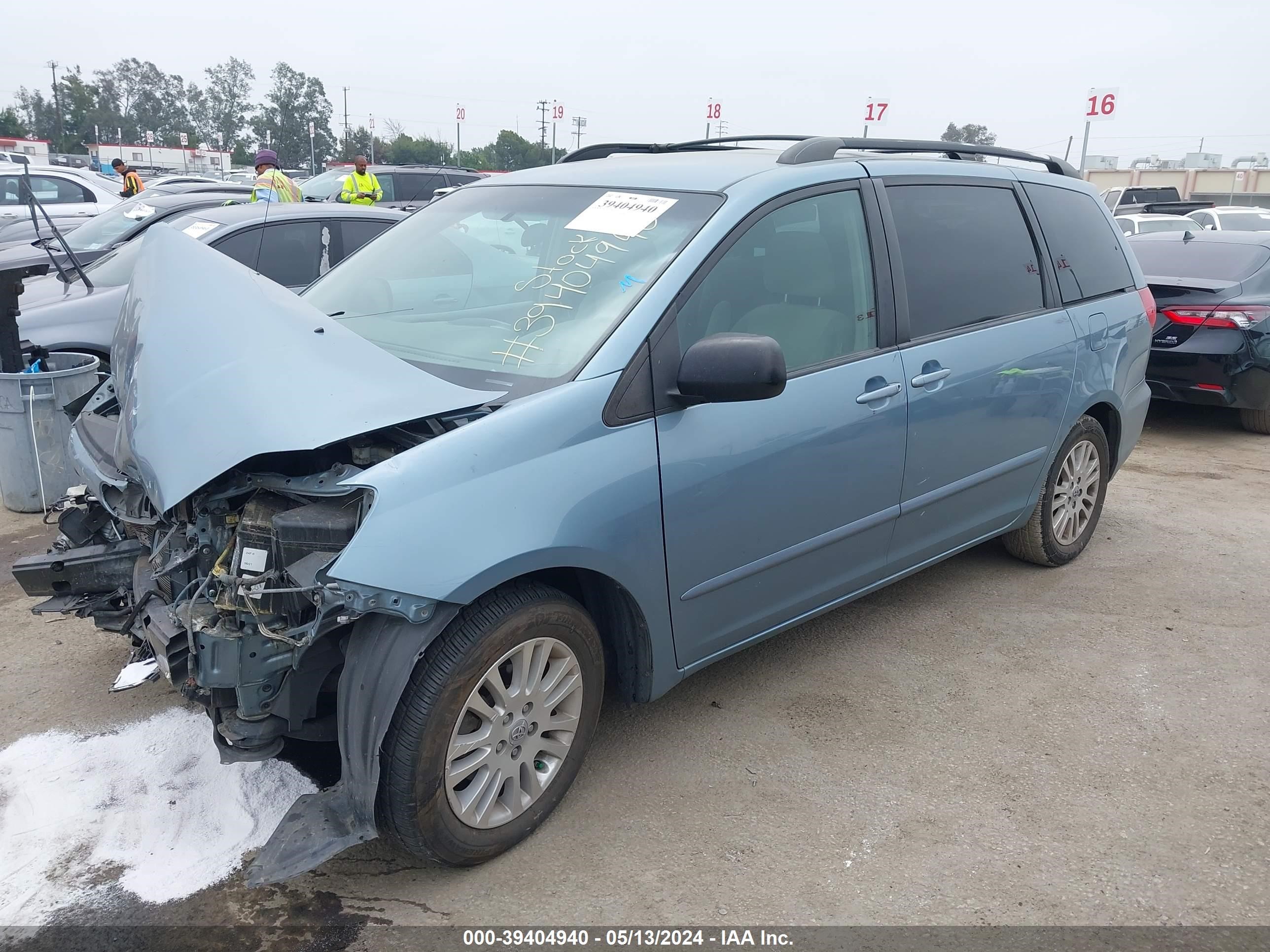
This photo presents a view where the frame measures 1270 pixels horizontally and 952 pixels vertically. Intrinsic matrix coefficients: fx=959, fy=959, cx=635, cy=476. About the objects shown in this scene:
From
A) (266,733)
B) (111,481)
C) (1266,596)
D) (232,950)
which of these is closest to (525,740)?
(266,733)

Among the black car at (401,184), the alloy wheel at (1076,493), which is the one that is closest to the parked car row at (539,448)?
the alloy wheel at (1076,493)

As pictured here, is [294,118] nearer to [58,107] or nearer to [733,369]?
[58,107]

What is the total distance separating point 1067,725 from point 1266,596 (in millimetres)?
1876

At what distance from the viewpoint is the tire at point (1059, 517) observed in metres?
4.45

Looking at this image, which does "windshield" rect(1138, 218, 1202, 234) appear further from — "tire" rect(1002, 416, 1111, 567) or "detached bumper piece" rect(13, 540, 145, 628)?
"detached bumper piece" rect(13, 540, 145, 628)

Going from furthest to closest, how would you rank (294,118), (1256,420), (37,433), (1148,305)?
(294,118), (1256,420), (37,433), (1148,305)

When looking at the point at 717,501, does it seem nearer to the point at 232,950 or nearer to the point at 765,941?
the point at 765,941

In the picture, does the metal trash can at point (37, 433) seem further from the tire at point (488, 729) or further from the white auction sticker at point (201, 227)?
the tire at point (488, 729)

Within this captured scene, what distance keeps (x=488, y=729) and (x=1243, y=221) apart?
17861 millimetres

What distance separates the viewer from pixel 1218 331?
23.5 ft

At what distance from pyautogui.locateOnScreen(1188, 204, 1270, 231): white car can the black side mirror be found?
50.8ft

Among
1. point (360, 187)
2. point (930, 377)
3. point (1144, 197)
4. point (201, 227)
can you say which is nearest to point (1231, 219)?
point (1144, 197)

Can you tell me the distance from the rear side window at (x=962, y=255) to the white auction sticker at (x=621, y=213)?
974mm

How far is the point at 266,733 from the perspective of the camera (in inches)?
96.3
